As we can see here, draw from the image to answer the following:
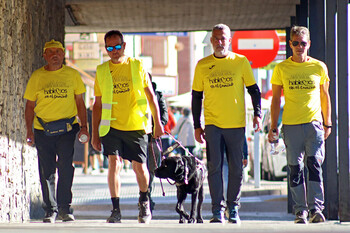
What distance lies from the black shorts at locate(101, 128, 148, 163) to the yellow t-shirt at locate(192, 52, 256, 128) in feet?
2.33

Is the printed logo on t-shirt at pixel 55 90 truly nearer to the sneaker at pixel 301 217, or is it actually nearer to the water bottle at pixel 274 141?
the water bottle at pixel 274 141

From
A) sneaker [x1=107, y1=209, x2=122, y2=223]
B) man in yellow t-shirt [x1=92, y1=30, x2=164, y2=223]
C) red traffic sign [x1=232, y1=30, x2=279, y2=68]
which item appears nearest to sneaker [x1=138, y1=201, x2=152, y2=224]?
man in yellow t-shirt [x1=92, y1=30, x2=164, y2=223]

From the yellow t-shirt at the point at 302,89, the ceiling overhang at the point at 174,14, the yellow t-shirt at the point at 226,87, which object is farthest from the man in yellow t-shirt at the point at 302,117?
the ceiling overhang at the point at 174,14

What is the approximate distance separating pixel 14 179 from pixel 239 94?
2.92m

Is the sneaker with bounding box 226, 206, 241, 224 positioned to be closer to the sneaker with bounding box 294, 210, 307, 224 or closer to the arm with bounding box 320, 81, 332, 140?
the sneaker with bounding box 294, 210, 307, 224

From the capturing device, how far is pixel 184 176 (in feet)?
30.5

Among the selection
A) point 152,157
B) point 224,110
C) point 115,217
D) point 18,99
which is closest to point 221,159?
point 224,110

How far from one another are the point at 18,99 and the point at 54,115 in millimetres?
1261

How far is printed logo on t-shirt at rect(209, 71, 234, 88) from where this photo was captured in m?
8.53

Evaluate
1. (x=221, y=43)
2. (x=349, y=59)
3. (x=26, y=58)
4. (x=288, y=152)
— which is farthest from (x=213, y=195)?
(x=26, y=58)

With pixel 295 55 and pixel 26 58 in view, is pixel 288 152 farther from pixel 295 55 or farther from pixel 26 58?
pixel 26 58

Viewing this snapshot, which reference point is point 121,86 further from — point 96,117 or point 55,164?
point 55,164

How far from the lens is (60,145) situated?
9.15 meters

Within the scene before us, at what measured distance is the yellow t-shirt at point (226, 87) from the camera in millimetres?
8531
